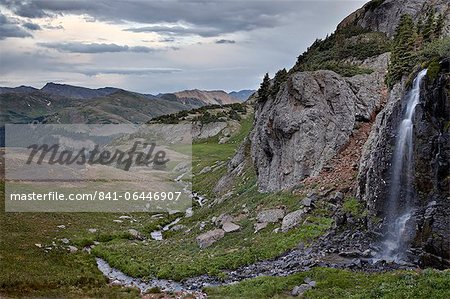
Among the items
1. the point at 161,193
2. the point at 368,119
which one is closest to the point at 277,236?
the point at 368,119

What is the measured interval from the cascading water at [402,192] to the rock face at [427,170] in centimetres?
48

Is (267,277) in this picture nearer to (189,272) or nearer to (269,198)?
(189,272)

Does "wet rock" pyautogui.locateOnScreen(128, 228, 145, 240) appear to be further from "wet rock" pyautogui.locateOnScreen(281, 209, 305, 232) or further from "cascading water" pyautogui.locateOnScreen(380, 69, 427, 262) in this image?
"cascading water" pyautogui.locateOnScreen(380, 69, 427, 262)

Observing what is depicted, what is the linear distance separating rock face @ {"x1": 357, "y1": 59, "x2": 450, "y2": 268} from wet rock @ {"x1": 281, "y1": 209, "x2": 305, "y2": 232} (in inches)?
236

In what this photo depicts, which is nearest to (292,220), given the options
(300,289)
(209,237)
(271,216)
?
(271,216)

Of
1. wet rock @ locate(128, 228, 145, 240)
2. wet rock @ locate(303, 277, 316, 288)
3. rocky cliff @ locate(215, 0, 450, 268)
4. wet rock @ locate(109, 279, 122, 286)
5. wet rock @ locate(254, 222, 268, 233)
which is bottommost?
wet rock @ locate(128, 228, 145, 240)

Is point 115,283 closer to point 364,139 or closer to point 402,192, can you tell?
point 402,192

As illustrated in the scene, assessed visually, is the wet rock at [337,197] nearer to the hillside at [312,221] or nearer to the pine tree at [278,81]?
the hillside at [312,221]

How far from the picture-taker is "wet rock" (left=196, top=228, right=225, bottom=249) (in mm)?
40300

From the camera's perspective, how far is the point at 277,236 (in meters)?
36.4

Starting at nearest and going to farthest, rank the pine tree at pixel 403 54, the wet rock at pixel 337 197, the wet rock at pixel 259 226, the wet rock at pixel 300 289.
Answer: the wet rock at pixel 300 289
the wet rock at pixel 337 197
the wet rock at pixel 259 226
the pine tree at pixel 403 54

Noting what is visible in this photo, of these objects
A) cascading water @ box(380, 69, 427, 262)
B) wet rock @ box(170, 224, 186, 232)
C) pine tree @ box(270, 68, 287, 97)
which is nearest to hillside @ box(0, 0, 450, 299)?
cascading water @ box(380, 69, 427, 262)

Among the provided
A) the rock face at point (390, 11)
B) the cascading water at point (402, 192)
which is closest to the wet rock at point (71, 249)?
the cascading water at point (402, 192)

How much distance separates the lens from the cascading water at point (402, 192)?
29623 mm
